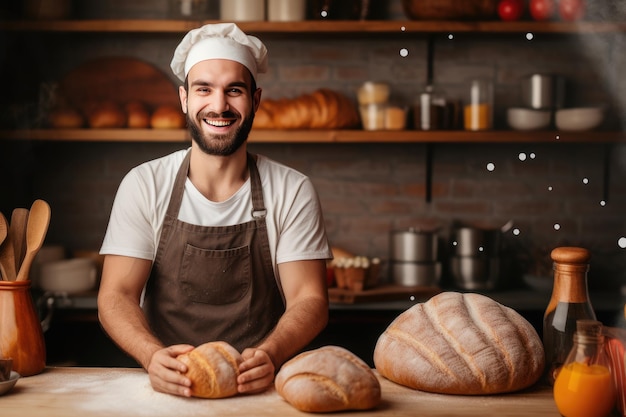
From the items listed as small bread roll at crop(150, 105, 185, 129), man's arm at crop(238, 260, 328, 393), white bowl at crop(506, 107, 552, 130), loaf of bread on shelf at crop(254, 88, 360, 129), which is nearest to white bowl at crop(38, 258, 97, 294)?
small bread roll at crop(150, 105, 185, 129)

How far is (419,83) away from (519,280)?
3.27ft

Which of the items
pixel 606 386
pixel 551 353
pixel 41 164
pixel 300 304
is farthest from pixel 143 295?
pixel 41 164

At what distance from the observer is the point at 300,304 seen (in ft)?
6.04

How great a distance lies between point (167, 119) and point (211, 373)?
2.02 m

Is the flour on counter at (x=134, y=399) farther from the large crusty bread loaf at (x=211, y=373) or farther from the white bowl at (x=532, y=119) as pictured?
the white bowl at (x=532, y=119)

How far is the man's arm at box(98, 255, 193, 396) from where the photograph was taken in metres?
1.39

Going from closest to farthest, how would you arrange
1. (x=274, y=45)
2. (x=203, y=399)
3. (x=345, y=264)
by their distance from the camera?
1. (x=203, y=399)
2. (x=345, y=264)
3. (x=274, y=45)

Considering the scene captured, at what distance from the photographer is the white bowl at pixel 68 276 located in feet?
10.2

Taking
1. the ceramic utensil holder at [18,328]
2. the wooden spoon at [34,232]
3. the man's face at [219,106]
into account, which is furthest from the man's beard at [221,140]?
the ceramic utensil holder at [18,328]

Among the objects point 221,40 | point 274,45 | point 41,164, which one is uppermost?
point 274,45

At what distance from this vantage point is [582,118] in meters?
3.18

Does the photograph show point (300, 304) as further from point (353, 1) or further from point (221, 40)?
point (353, 1)

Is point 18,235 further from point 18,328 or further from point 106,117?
point 106,117

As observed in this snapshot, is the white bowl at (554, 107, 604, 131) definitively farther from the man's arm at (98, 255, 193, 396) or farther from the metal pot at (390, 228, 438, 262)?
the man's arm at (98, 255, 193, 396)
